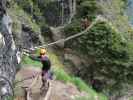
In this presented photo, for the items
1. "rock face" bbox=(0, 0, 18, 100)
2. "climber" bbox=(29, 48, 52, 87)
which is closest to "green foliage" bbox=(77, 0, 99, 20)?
"climber" bbox=(29, 48, 52, 87)

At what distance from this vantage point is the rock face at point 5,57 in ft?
36.5

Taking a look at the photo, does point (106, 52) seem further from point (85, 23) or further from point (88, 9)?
point (88, 9)

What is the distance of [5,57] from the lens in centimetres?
1185

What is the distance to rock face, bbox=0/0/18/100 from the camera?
11.1 m

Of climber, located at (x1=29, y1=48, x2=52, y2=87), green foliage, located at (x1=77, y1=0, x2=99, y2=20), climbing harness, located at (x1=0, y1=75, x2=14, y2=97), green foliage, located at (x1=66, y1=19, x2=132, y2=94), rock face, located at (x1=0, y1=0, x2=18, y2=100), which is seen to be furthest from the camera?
green foliage, located at (x1=77, y1=0, x2=99, y2=20)

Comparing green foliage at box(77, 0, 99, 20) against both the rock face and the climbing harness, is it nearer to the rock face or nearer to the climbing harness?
the rock face

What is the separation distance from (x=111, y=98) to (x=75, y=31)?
3645 mm

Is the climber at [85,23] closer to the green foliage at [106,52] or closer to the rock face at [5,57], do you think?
the green foliage at [106,52]

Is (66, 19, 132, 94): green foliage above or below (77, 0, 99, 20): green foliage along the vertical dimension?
below

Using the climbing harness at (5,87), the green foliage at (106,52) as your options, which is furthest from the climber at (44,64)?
the green foliage at (106,52)

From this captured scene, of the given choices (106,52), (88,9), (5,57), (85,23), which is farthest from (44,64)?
(88,9)

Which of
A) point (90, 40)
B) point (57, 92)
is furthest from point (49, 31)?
point (57, 92)

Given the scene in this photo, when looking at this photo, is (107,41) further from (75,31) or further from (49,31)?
(49,31)

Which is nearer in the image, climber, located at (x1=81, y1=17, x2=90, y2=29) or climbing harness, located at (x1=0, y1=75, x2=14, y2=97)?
climbing harness, located at (x1=0, y1=75, x2=14, y2=97)
